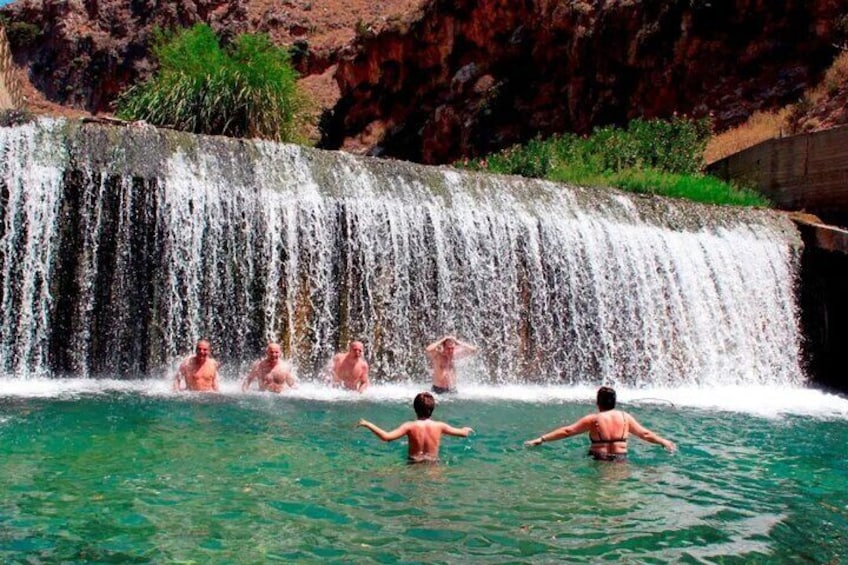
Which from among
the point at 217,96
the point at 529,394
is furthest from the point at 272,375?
the point at 217,96

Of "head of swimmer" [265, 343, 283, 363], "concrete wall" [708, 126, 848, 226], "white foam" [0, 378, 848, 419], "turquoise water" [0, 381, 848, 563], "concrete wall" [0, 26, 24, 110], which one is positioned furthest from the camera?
"concrete wall" [0, 26, 24, 110]

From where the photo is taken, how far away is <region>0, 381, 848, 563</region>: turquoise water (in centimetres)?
486

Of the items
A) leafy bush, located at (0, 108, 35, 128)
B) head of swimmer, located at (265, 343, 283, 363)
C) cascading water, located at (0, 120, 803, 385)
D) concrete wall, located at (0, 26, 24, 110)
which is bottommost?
head of swimmer, located at (265, 343, 283, 363)

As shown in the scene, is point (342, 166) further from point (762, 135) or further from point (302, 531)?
point (762, 135)

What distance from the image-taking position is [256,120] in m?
21.0

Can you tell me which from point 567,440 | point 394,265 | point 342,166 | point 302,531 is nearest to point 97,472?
point 302,531

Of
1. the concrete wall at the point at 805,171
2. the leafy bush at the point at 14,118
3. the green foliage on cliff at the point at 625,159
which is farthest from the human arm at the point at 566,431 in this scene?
the green foliage on cliff at the point at 625,159

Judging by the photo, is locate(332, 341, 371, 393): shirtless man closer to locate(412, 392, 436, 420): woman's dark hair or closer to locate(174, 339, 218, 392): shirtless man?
locate(174, 339, 218, 392): shirtless man

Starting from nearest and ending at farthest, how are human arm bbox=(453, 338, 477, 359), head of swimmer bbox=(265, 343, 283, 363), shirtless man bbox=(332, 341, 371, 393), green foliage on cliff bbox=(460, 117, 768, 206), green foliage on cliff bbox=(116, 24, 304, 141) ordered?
head of swimmer bbox=(265, 343, 283, 363)
shirtless man bbox=(332, 341, 371, 393)
human arm bbox=(453, 338, 477, 359)
green foliage on cliff bbox=(460, 117, 768, 206)
green foliage on cliff bbox=(116, 24, 304, 141)

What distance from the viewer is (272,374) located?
1095 cm

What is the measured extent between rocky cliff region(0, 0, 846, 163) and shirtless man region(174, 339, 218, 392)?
2147 cm

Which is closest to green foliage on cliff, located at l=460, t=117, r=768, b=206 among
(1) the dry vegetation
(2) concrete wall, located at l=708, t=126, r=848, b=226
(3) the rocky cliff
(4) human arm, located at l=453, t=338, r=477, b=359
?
(2) concrete wall, located at l=708, t=126, r=848, b=226

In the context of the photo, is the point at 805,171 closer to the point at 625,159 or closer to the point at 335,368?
the point at 625,159

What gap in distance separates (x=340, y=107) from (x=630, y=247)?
30620 mm
